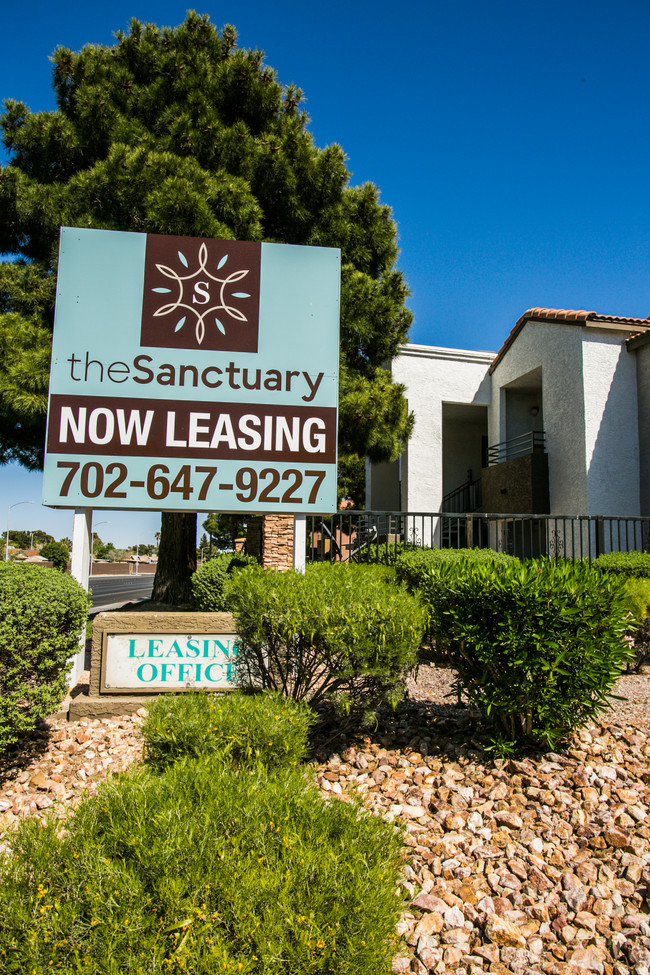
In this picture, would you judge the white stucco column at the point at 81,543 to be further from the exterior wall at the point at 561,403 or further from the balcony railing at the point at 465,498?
the balcony railing at the point at 465,498

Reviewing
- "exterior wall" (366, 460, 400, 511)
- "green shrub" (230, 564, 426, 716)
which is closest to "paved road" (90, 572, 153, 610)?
"green shrub" (230, 564, 426, 716)

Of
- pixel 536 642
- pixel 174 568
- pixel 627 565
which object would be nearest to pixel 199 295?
pixel 536 642

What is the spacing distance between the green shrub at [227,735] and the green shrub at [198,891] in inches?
32.8

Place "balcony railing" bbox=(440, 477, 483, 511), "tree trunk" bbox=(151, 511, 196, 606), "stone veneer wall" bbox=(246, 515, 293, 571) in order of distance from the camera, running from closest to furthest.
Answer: "stone veneer wall" bbox=(246, 515, 293, 571) → "tree trunk" bbox=(151, 511, 196, 606) → "balcony railing" bbox=(440, 477, 483, 511)

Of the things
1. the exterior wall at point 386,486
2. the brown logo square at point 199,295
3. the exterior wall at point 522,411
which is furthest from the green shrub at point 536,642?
the exterior wall at point 386,486

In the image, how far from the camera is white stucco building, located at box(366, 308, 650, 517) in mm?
13391

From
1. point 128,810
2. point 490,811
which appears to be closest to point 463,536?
point 490,811

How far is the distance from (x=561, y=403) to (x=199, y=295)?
1102cm

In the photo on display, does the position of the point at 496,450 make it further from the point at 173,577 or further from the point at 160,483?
the point at 160,483

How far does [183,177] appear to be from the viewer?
379 inches

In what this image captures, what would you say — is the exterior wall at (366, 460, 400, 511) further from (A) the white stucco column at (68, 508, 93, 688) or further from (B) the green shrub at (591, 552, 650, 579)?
(A) the white stucco column at (68, 508, 93, 688)

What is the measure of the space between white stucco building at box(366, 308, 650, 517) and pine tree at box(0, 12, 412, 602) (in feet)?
15.8

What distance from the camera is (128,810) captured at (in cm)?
205

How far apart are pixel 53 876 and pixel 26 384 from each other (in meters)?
8.46
